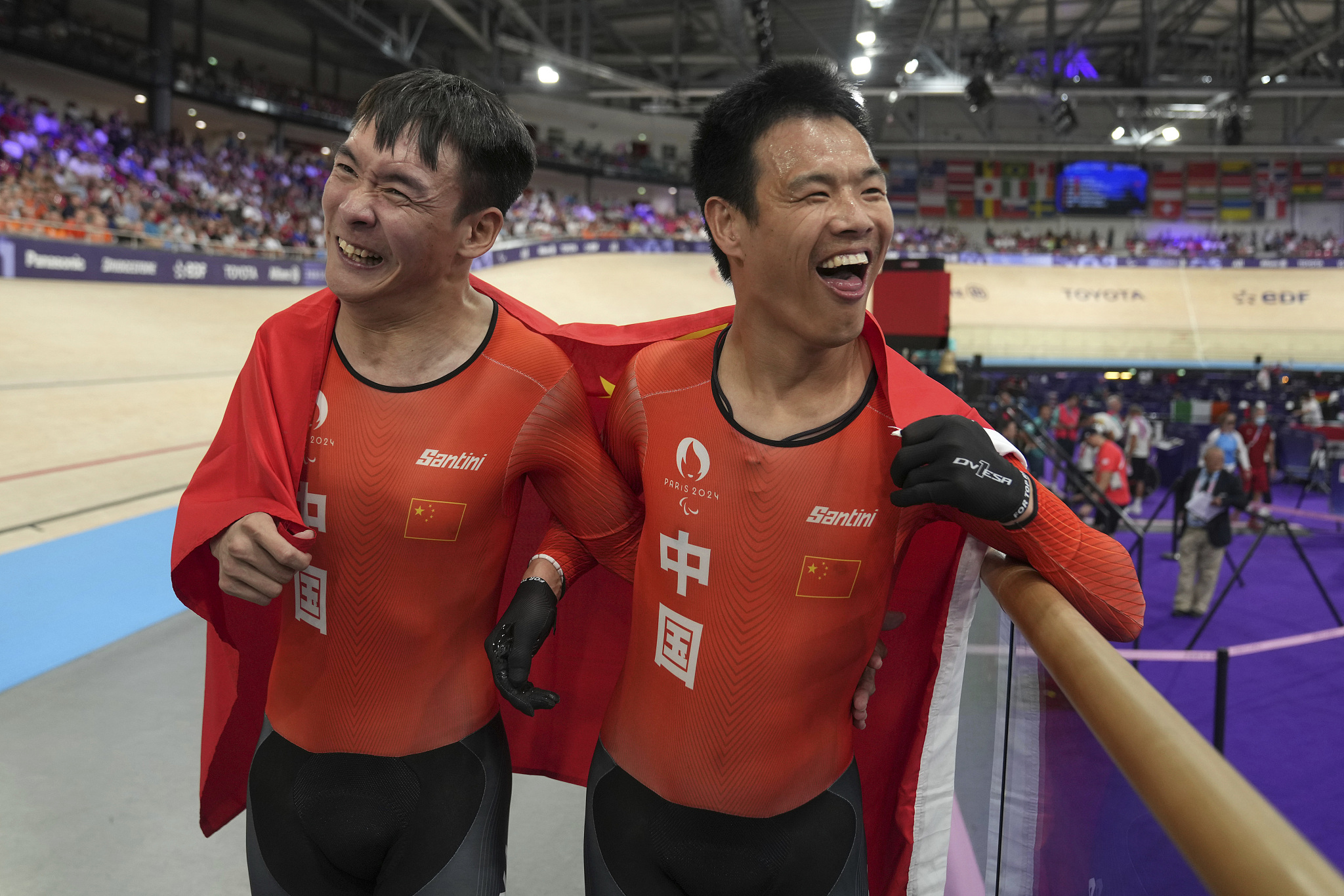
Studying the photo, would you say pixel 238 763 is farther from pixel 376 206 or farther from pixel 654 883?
pixel 376 206

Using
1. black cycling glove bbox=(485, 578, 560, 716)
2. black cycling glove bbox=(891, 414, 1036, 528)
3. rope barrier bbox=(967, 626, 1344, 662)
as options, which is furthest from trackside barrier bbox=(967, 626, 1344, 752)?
black cycling glove bbox=(485, 578, 560, 716)

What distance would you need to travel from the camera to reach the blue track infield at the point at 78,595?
14.2ft

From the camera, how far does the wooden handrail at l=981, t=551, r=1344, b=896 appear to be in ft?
2.01

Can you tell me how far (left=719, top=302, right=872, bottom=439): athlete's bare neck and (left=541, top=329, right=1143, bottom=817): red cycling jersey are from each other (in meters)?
0.03

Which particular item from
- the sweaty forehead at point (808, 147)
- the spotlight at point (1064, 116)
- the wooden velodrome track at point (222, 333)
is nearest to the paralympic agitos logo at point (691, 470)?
the sweaty forehead at point (808, 147)

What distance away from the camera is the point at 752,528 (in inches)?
57.9

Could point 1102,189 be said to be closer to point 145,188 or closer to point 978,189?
point 978,189

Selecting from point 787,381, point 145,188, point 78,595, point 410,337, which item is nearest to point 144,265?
point 145,188

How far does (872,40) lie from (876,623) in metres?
21.2

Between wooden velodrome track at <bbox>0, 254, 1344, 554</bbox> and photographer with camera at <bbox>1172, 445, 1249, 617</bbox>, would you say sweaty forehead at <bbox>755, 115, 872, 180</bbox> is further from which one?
photographer with camera at <bbox>1172, 445, 1249, 617</bbox>

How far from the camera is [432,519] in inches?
64.2

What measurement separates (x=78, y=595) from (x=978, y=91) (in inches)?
851

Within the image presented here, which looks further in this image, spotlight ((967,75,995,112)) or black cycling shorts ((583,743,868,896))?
spotlight ((967,75,995,112))

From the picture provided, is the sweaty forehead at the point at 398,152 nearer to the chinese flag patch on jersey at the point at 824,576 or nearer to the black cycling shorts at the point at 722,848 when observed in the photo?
the chinese flag patch on jersey at the point at 824,576
